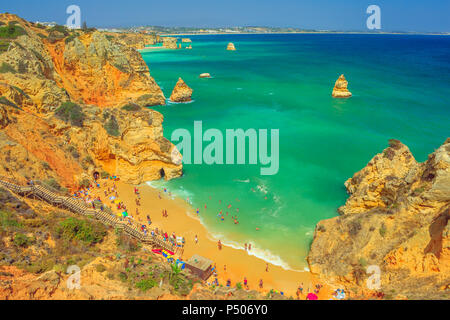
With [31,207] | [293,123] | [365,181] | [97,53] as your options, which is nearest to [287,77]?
[293,123]

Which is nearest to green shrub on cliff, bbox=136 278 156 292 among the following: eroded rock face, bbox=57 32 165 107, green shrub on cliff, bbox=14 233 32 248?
green shrub on cliff, bbox=14 233 32 248

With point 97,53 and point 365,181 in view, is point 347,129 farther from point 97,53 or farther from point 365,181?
point 97,53

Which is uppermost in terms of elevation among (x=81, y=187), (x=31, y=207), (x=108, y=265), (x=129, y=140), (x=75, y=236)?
(x=129, y=140)

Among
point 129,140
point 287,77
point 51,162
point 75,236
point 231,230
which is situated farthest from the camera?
point 287,77

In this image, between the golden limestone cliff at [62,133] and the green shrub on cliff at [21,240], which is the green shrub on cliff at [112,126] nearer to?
the golden limestone cliff at [62,133]

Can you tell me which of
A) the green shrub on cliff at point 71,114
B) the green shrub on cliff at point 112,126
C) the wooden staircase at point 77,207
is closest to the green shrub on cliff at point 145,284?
the wooden staircase at point 77,207

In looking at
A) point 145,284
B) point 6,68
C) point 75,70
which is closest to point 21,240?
point 145,284
